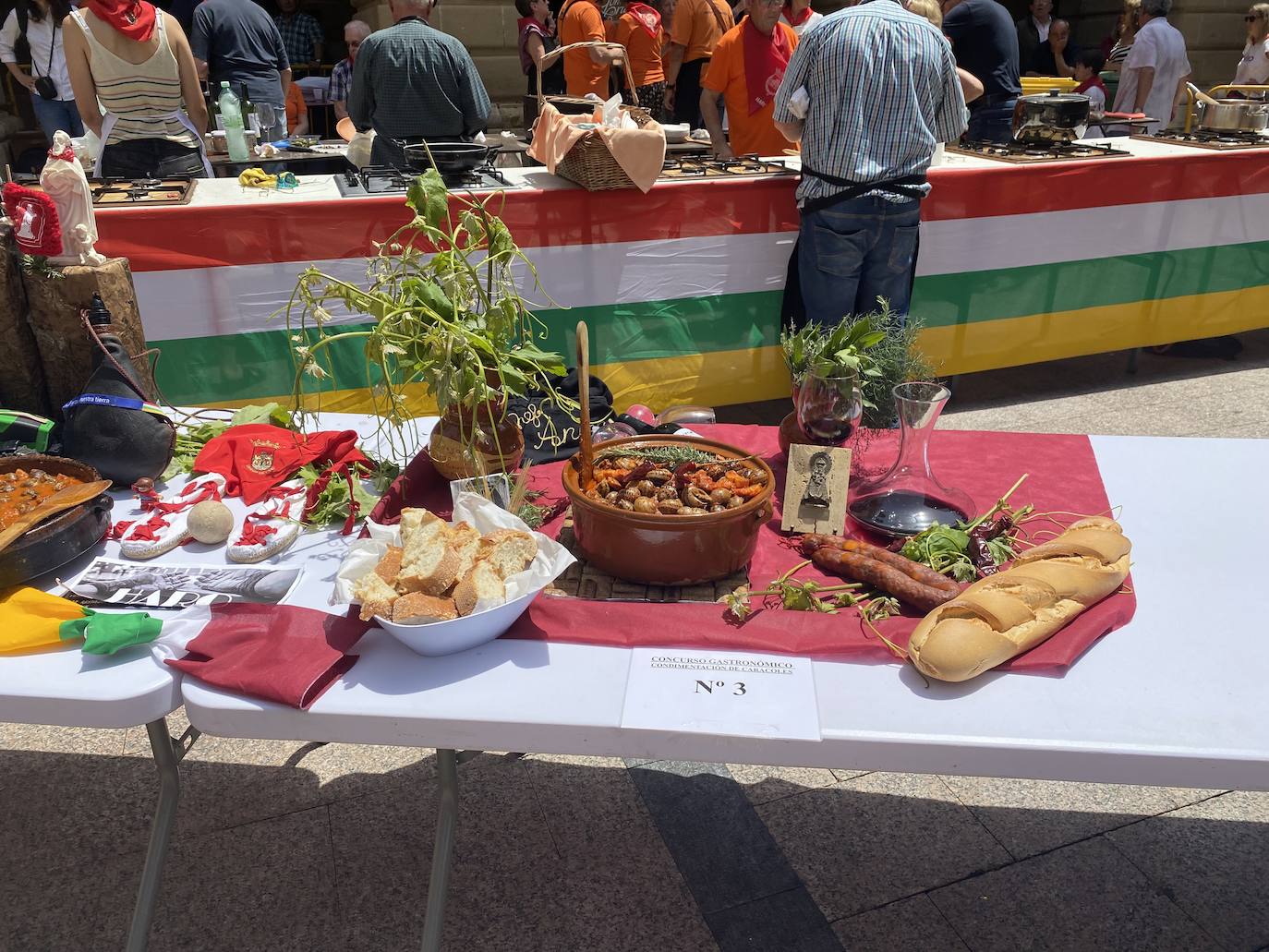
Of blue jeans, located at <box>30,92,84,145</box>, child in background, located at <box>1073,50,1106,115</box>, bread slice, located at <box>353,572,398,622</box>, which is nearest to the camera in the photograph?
bread slice, located at <box>353,572,398,622</box>

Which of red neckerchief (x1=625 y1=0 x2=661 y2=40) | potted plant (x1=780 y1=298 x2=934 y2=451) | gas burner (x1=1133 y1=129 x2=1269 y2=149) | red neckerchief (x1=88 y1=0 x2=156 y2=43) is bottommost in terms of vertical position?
potted plant (x1=780 y1=298 x2=934 y2=451)

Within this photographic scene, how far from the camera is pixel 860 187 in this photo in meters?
3.50

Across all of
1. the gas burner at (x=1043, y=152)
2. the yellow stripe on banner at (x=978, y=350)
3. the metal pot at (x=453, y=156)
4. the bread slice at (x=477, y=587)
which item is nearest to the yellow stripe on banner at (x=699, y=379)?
the yellow stripe on banner at (x=978, y=350)

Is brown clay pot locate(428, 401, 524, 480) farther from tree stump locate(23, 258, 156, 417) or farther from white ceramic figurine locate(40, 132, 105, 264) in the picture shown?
white ceramic figurine locate(40, 132, 105, 264)

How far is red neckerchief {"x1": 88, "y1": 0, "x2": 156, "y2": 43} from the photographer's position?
12.2 ft

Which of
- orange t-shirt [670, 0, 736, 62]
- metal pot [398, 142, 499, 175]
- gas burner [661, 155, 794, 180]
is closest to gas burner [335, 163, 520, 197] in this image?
metal pot [398, 142, 499, 175]

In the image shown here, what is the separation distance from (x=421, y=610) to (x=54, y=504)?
26.8 inches

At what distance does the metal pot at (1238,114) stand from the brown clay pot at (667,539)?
14.8 ft

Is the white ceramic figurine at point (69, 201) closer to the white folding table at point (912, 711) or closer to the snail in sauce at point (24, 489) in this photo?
the snail in sauce at point (24, 489)

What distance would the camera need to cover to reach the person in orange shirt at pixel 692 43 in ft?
19.8

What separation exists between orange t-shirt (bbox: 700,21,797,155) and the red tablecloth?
3190mm

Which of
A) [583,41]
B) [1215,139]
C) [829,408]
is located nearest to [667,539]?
[829,408]

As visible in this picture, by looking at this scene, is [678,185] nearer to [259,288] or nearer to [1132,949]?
[259,288]

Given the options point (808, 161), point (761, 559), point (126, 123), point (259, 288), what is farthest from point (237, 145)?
point (761, 559)
